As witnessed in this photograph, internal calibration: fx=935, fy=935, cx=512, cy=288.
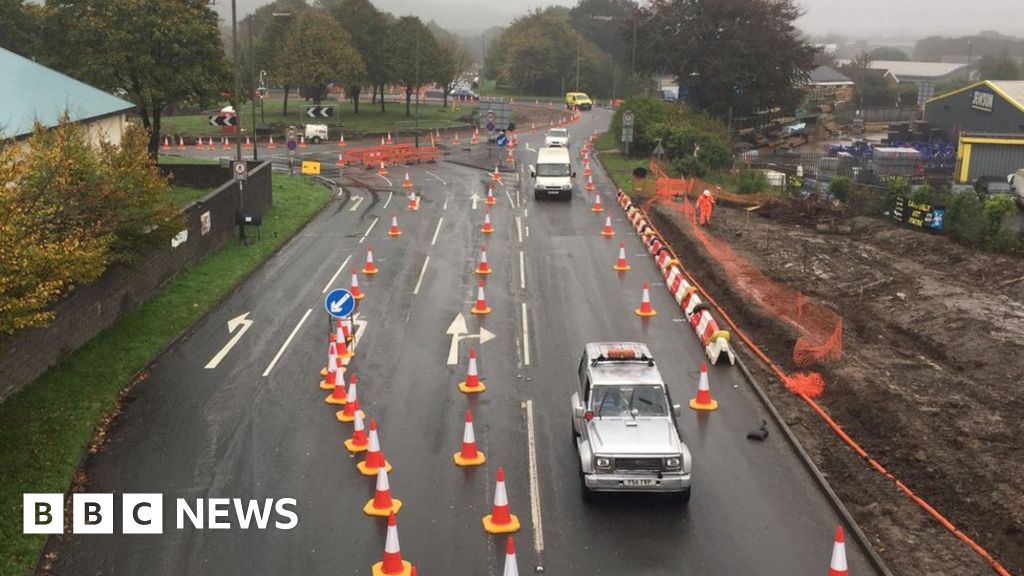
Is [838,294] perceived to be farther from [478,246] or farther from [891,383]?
[478,246]

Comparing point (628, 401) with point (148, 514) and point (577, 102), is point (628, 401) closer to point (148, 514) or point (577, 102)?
point (148, 514)

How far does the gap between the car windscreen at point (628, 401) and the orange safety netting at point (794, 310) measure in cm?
535

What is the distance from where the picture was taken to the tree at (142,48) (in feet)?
143

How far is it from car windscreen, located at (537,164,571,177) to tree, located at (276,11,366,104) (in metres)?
38.8

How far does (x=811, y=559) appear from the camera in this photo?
12516 mm

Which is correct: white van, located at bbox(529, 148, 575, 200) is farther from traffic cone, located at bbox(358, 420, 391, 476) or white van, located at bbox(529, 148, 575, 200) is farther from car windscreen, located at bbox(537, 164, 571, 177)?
traffic cone, located at bbox(358, 420, 391, 476)

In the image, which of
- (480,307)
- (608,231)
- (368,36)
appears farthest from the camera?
(368,36)

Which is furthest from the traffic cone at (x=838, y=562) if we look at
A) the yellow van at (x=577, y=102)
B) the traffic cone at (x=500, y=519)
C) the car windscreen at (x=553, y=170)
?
the yellow van at (x=577, y=102)

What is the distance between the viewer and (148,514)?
1380cm

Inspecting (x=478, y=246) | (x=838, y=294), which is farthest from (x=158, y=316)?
(x=838, y=294)

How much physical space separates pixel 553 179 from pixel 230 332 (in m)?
22.4

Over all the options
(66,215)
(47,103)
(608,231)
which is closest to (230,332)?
(66,215)

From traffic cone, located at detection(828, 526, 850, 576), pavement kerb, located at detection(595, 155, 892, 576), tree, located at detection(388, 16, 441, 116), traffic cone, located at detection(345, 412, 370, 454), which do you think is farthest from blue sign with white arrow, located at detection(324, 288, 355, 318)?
tree, located at detection(388, 16, 441, 116)

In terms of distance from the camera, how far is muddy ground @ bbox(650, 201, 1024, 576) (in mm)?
13594
